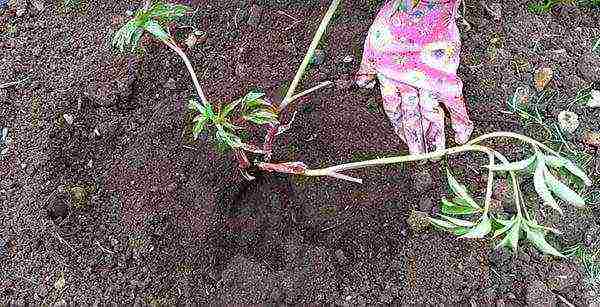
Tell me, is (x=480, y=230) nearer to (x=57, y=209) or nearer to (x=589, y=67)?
(x=589, y=67)

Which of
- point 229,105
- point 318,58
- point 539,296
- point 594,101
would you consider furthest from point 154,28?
point 594,101

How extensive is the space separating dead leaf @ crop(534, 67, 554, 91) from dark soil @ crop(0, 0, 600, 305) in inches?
1.1

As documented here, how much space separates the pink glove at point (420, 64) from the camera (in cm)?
154

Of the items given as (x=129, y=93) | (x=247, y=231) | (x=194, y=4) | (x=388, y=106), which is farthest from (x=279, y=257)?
(x=194, y=4)

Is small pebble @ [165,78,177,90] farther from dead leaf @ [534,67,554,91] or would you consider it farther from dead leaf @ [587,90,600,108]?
Result: dead leaf @ [587,90,600,108]

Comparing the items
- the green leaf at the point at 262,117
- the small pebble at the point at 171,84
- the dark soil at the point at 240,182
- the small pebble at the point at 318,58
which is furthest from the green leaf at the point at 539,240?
the small pebble at the point at 171,84

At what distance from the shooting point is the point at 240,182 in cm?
156

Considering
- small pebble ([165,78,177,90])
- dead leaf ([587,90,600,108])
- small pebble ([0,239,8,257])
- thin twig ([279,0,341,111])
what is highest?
thin twig ([279,0,341,111])

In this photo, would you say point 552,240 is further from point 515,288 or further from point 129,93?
point 129,93

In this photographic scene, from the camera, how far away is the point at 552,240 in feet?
5.13

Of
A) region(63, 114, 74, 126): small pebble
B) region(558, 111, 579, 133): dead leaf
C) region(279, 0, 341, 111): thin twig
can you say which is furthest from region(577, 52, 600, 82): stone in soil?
region(63, 114, 74, 126): small pebble

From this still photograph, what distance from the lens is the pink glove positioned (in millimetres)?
1537

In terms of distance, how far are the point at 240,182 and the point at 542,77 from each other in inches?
31.4

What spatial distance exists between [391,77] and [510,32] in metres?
0.45
